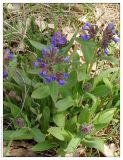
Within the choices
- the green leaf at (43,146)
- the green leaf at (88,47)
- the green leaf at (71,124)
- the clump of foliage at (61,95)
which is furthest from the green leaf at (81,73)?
the green leaf at (43,146)

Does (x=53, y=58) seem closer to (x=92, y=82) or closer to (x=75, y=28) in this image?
(x=92, y=82)

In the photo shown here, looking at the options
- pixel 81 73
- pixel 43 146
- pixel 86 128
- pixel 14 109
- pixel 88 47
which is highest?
pixel 88 47

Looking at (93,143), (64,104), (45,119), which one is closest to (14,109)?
(45,119)

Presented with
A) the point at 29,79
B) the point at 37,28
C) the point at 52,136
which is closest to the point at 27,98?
the point at 29,79

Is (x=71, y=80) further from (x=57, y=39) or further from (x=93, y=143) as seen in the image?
(x=93, y=143)

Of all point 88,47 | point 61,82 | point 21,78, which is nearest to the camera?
point 61,82

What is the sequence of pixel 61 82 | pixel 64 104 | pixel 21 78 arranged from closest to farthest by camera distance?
pixel 61 82 < pixel 64 104 < pixel 21 78
